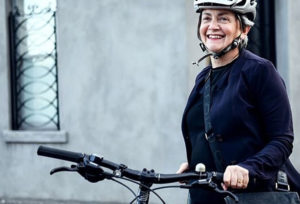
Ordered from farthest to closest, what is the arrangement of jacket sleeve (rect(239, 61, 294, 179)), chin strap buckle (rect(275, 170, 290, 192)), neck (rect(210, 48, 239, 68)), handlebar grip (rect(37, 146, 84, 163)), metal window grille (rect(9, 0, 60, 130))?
metal window grille (rect(9, 0, 60, 130))
neck (rect(210, 48, 239, 68))
chin strap buckle (rect(275, 170, 290, 192))
jacket sleeve (rect(239, 61, 294, 179))
handlebar grip (rect(37, 146, 84, 163))

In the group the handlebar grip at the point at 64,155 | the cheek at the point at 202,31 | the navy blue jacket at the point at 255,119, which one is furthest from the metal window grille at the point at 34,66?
the handlebar grip at the point at 64,155

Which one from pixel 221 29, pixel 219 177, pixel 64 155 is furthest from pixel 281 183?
pixel 64 155

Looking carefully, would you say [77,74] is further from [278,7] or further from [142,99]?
[278,7]

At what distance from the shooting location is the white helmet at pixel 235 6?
3.18 m

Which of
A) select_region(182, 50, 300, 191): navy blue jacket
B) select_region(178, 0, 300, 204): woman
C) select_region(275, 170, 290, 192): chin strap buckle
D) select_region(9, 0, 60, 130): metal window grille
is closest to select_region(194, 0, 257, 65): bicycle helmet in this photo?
select_region(178, 0, 300, 204): woman

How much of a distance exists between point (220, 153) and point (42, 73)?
621 cm

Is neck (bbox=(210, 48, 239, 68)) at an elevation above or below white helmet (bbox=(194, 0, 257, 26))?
below

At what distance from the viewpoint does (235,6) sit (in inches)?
125

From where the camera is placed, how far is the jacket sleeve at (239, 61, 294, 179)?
3.02m

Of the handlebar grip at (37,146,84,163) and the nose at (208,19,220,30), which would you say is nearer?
the handlebar grip at (37,146,84,163)

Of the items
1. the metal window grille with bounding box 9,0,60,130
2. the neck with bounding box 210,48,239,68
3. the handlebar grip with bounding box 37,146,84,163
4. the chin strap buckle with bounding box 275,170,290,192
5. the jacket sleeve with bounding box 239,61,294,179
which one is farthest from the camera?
the metal window grille with bounding box 9,0,60,130

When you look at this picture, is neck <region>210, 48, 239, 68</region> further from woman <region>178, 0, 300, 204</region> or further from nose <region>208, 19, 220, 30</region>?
nose <region>208, 19, 220, 30</region>

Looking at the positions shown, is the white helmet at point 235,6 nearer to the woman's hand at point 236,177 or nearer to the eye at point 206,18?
the eye at point 206,18

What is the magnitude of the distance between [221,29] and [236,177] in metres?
0.70
